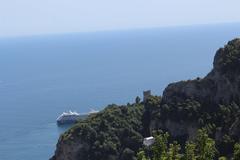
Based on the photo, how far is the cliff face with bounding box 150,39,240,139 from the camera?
49781 millimetres

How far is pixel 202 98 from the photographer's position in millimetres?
51312

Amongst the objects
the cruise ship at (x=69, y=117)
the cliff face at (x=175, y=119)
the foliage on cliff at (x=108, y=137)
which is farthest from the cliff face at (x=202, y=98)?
the cruise ship at (x=69, y=117)

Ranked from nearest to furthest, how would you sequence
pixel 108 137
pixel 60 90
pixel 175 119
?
1. pixel 175 119
2. pixel 108 137
3. pixel 60 90

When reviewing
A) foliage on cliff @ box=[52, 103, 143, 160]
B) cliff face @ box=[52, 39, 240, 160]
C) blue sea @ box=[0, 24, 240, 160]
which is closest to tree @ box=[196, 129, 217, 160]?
cliff face @ box=[52, 39, 240, 160]

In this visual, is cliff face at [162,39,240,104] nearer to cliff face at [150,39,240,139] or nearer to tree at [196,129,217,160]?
cliff face at [150,39,240,139]

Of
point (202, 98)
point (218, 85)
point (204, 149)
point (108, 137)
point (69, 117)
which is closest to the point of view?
point (204, 149)

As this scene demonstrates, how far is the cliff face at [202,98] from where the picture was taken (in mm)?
49781

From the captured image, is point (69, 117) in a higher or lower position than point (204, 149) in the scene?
lower

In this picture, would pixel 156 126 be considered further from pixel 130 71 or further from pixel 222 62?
pixel 130 71

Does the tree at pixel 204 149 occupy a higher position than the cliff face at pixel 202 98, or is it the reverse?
the tree at pixel 204 149

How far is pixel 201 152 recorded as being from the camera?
23.3m

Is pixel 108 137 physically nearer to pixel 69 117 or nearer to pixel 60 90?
pixel 69 117

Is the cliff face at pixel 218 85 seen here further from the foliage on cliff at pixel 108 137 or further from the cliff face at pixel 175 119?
the foliage on cliff at pixel 108 137

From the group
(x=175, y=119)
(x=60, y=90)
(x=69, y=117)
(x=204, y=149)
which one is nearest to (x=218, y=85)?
(x=175, y=119)
